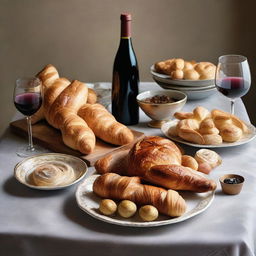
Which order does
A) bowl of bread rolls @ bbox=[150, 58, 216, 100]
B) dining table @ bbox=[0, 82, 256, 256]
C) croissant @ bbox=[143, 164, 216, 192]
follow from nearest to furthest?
dining table @ bbox=[0, 82, 256, 256]
croissant @ bbox=[143, 164, 216, 192]
bowl of bread rolls @ bbox=[150, 58, 216, 100]

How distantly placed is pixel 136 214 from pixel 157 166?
0.45ft

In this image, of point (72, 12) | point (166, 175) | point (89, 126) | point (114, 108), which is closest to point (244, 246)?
point (166, 175)

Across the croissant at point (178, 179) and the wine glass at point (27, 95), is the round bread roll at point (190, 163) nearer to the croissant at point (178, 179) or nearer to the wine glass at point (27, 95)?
the croissant at point (178, 179)

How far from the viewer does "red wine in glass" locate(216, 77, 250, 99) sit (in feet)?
5.02

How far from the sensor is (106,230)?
106cm

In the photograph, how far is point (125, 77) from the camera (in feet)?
5.57

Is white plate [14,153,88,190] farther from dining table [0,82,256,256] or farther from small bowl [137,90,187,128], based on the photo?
small bowl [137,90,187,128]

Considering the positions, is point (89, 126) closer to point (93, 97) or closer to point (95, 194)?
point (93, 97)

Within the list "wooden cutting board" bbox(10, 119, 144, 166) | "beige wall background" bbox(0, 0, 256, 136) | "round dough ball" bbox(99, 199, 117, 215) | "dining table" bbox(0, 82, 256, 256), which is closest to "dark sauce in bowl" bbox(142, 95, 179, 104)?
"wooden cutting board" bbox(10, 119, 144, 166)

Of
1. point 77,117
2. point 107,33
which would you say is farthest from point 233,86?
point 107,33

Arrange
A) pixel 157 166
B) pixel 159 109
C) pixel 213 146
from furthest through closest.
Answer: pixel 159 109
pixel 213 146
pixel 157 166

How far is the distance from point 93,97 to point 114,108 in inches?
4.3

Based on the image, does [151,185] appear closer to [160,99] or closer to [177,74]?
[160,99]

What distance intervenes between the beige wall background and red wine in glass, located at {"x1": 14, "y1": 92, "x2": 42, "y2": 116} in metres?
1.53
